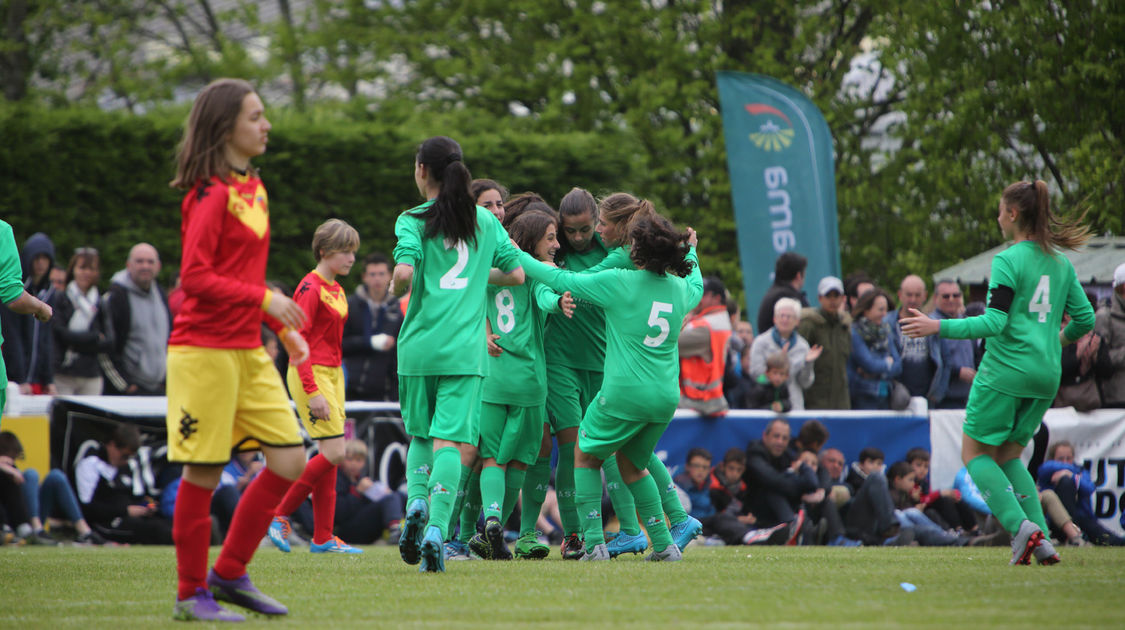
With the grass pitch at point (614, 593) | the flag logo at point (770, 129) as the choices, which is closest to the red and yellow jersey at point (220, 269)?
the grass pitch at point (614, 593)

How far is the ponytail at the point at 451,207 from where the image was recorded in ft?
22.6

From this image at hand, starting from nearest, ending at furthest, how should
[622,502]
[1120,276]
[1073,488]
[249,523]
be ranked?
[249,523], [622,502], [1073,488], [1120,276]

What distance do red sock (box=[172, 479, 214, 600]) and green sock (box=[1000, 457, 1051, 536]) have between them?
4813 mm

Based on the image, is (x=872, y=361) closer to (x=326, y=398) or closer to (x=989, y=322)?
(x=989, y=322)

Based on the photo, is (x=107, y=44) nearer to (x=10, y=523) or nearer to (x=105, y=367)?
(x=105, y=367)

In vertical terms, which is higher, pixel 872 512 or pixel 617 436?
pixel 617 436

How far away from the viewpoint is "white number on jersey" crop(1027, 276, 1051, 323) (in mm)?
7648

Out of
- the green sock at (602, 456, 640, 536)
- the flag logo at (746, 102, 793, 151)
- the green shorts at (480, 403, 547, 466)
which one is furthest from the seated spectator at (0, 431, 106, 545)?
the flag logo at (746, 102, 793, 151)

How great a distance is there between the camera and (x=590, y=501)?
788 cm

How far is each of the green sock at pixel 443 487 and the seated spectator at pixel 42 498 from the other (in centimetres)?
538

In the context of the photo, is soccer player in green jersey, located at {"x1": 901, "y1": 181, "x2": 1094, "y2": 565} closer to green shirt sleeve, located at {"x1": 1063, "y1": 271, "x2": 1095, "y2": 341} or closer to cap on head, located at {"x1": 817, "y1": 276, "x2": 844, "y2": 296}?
green shirt sleeve, located at {"x1": 1063, "y1": 271, "x2": 1095, "y2": 341}

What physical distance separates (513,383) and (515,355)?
174 millimetres

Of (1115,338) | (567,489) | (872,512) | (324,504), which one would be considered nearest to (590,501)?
(567,489)

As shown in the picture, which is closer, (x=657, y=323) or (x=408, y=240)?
(x=408, y=240)
